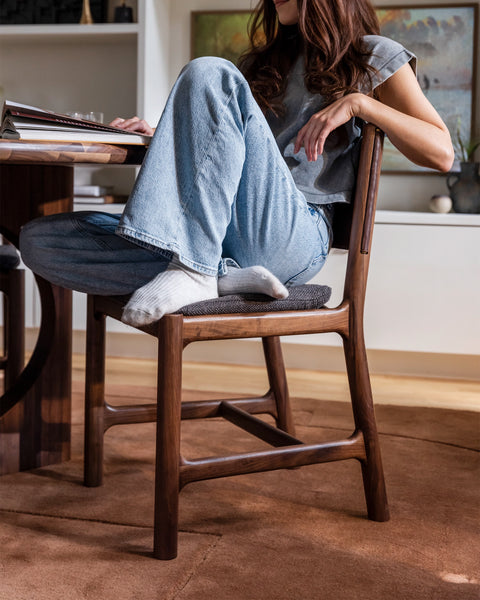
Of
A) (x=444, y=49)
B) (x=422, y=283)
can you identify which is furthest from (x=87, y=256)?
(x=444, y=49)

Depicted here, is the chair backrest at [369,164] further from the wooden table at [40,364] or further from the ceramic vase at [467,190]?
the ceramic vase at [467,190]

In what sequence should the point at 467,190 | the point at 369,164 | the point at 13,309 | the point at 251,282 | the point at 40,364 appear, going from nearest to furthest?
the point at 251,282 → the point at 369,164 → the point at 40,364 → the point at 13,309 → the point at 467,190

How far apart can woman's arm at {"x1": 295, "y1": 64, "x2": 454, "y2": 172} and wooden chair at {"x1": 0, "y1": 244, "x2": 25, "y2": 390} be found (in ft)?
2.72

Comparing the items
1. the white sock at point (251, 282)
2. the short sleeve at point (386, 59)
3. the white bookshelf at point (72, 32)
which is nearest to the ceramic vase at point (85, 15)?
the white bookshelf at point (72, 32)

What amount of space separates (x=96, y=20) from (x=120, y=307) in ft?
7.16

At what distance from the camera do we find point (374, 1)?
3.22m

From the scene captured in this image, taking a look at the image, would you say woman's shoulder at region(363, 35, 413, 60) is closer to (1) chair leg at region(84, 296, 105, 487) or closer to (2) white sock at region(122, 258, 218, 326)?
(2) white sock at region(122, 258, 218, 326)

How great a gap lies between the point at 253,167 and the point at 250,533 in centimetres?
67

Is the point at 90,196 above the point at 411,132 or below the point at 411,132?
below

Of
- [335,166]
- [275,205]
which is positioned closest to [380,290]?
[335,166]

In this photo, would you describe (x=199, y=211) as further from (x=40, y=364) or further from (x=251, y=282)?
(x=40, y=364)

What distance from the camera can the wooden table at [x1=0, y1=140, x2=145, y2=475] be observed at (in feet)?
5.67

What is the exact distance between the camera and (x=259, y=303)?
1389 mm

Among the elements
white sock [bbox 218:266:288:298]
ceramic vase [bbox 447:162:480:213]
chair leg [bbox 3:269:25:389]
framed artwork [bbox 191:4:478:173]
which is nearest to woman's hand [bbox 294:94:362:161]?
white sock [bbox 218:266:288:298]
